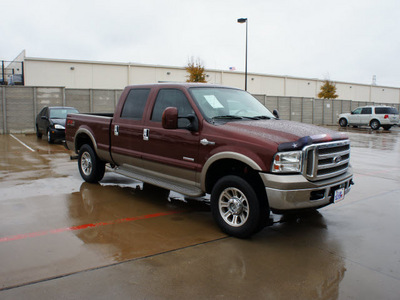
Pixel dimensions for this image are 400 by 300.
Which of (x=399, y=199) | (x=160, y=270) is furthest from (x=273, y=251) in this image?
(x=399, y=199)

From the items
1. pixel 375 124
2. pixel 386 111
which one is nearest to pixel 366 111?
pixel 375 124

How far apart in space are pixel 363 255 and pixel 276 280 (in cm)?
131

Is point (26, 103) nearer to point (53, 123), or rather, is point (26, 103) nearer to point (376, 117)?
point (53, 123)

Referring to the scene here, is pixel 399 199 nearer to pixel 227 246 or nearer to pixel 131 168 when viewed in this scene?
pixel 227 246

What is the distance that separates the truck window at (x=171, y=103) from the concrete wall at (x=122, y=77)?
29425mm

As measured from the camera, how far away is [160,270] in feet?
12.3

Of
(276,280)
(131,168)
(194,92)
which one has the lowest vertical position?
(276,280)

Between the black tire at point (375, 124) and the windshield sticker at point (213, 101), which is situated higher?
the windshield sticker at point (213, 101)

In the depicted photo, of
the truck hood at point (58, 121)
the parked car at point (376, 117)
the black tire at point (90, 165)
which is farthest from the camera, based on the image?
the parked car at point (376, 117)

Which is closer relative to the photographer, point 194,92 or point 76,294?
point 76,294

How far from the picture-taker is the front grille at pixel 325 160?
4410mm

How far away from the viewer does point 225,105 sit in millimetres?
5613

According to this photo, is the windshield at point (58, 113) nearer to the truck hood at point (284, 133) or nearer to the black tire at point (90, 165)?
the black tire at point (90, 165)

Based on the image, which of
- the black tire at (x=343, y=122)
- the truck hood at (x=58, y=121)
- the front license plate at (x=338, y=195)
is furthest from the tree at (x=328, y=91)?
the front license plate at (x=338, y=195)
